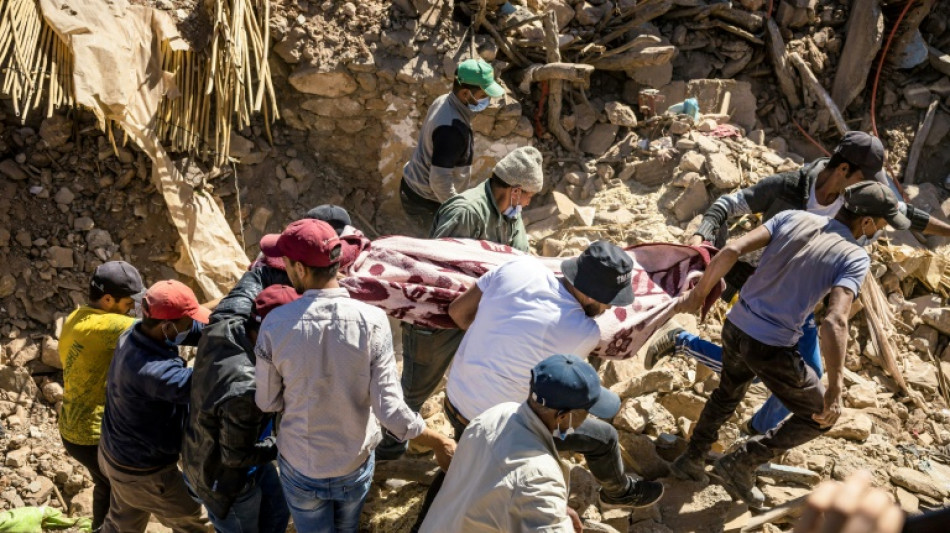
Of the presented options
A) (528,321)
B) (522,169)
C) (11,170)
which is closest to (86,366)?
(528,321)

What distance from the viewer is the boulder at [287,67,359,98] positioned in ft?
21.8

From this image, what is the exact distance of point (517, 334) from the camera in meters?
3.27

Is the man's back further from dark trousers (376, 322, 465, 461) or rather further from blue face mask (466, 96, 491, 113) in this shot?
blue face mask (466, 96, 491, 113)

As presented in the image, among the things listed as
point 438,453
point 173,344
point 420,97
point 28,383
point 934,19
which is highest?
point 934,19

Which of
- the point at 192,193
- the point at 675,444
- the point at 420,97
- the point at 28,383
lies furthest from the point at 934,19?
the point at 28,383

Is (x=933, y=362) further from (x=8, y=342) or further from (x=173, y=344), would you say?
(x=8, y=342)

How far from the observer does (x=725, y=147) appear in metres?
6.92

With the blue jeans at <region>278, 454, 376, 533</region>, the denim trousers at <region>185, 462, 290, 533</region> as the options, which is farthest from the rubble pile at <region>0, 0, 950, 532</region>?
the blue jeans at <region>278, 454, 376, 533</region>

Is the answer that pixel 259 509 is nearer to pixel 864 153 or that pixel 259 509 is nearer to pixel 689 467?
pixel 689 467

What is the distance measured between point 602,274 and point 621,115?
4267 millimetres

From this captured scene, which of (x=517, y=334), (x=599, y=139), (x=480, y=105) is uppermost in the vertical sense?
(x=480, y=105)

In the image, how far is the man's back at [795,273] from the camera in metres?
3.74

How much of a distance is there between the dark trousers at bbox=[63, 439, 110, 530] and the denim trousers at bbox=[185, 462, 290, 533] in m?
0.81

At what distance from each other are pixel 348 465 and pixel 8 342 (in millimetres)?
3888
